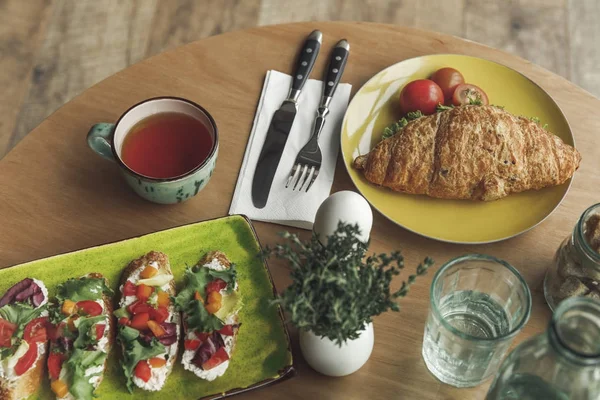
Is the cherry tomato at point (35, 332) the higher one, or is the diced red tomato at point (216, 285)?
the diced red tomato at point (216, 285)

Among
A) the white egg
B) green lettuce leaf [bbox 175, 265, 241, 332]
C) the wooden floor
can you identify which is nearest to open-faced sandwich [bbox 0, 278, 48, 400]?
green lettuce leaf [bbox 175, 265, 241, 332]

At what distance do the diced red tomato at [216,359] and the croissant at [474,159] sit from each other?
510mm

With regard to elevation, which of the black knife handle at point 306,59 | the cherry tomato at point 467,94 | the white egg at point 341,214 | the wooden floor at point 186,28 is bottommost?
the wooden floor at point 186,28

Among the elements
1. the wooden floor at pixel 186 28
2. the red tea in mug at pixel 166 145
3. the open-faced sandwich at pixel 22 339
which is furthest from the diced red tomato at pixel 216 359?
the wooden floor at pixel 186 28

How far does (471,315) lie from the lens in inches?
49.0

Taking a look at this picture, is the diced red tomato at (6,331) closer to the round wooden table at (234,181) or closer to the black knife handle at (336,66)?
the round wooden table at (234,181)

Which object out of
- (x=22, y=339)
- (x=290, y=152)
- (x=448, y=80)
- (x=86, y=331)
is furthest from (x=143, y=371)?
(x=448, y=80)

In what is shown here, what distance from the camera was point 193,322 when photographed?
119 cm

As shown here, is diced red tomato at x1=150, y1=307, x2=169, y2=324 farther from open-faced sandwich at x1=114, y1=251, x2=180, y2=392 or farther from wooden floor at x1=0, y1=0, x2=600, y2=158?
wooden floor at x1=0, y1=0, x2=600, y2=158

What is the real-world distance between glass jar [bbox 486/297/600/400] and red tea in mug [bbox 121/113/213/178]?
0.76 metres

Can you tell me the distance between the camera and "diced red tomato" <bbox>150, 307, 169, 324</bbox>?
1207 millimetres

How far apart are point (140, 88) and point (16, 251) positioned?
0.49 m

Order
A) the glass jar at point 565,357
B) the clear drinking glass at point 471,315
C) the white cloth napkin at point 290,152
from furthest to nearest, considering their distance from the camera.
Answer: the white cloth napkin at point 290,152 < the clear drinking glass at point 471,315 < the glass jar at point 565,357

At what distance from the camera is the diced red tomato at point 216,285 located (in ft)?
4.04
